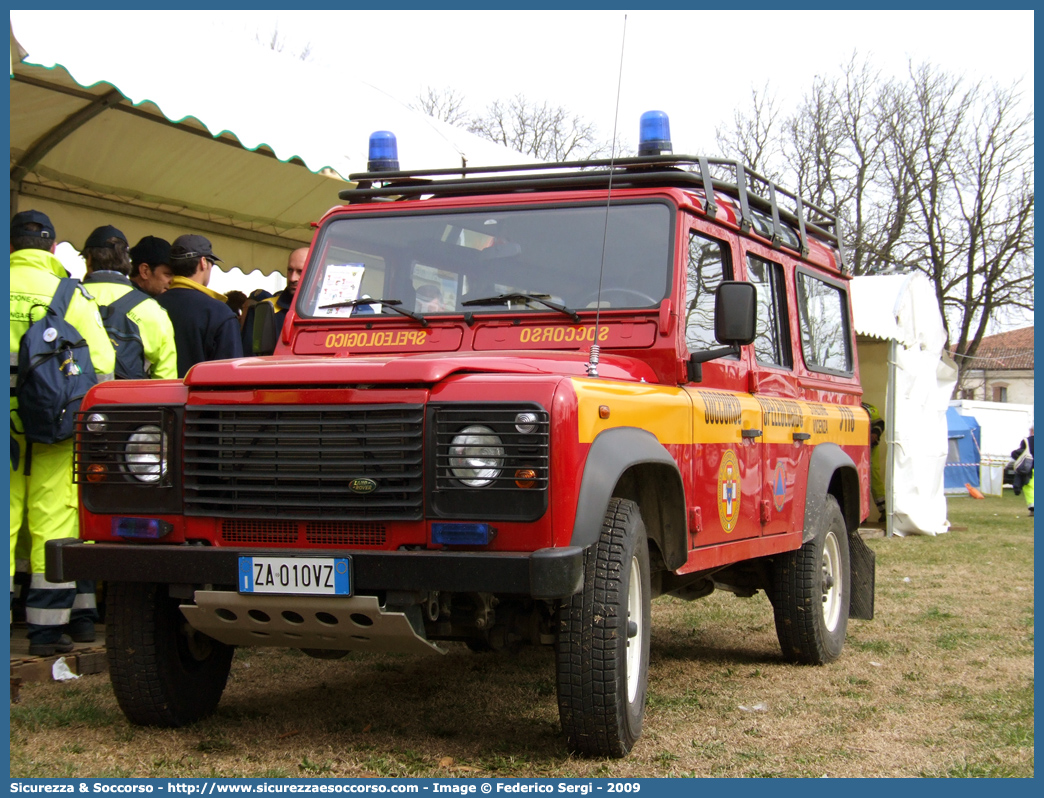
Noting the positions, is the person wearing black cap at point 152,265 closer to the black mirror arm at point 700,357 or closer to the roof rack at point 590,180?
the roof rack at point 590,180

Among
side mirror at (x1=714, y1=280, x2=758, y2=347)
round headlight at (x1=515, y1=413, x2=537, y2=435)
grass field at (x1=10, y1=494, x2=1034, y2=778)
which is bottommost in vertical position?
grass field at (x1=10, y1=494, x2=1034, y2=778)

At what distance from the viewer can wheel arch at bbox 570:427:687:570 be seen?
3.80 meters

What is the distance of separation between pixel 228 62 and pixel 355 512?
15.7 feet

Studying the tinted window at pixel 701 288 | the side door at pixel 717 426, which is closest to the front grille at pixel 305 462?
the side door at pixel 717 426

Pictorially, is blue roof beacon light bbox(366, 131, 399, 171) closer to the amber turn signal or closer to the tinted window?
the tinted window

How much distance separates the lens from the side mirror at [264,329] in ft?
19.7

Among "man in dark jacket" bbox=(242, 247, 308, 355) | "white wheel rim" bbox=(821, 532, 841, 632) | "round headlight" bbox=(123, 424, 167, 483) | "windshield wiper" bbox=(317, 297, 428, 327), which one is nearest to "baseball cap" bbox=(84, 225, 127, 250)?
"man in dark jacket" bbox=(242, 247, 308, 355)

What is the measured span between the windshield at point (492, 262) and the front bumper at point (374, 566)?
1568 mm

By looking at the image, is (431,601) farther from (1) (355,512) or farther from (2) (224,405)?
(2) (224,405)

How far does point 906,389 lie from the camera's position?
52.0 ft

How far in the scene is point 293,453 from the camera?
3932 mm

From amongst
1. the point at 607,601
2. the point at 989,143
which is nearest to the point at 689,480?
the point at 607,601

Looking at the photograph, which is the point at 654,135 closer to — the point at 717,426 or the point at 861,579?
the point at 717,426

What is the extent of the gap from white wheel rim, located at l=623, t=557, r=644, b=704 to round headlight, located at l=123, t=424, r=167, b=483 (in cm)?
177
